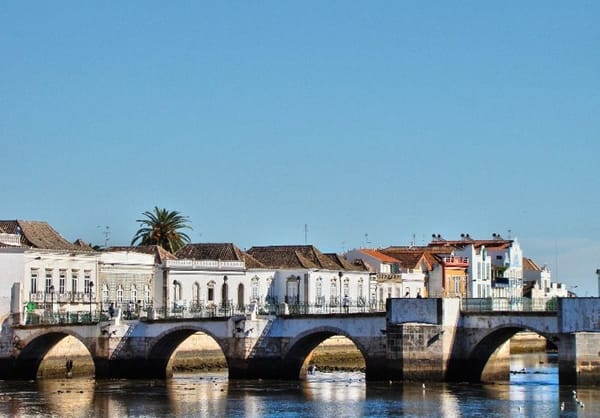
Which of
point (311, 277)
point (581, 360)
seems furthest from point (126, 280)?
point (581, 360)

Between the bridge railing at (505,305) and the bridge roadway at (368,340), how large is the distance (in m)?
0.86

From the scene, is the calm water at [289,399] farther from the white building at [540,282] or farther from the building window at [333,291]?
the white building at [540,282]

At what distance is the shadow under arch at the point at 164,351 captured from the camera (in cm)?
7431

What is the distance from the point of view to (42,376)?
7688cm

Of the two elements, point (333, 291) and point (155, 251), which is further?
point (333, 291)

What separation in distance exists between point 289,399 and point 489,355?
10.6 m

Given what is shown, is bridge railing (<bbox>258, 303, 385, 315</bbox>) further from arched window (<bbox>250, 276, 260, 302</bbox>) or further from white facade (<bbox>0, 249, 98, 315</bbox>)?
white facade (<bbox>0, 249, 98, 315</bbox>)

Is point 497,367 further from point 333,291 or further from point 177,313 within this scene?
point 333,291

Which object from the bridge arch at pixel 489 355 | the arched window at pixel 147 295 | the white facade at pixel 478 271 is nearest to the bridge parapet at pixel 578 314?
the bridge arch at pixel 489 355

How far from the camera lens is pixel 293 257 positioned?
10112 centimetres

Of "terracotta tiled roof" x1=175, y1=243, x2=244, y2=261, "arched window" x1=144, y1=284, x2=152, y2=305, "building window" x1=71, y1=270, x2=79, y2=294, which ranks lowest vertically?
"arched window" x1=144, y1=284, x2=152, y2=305

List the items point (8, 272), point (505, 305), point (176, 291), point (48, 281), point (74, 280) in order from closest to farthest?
point (505, 305)
point (8, 272)
point (48, 281)
point (74, 280)
point (176, 291)

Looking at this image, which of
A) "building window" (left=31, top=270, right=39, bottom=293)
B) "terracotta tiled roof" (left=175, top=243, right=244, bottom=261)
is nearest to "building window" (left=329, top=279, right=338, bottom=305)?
"terracotta tiled roof" (left=175, top=243, right=244, bottom=261)

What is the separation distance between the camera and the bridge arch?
6719cm
